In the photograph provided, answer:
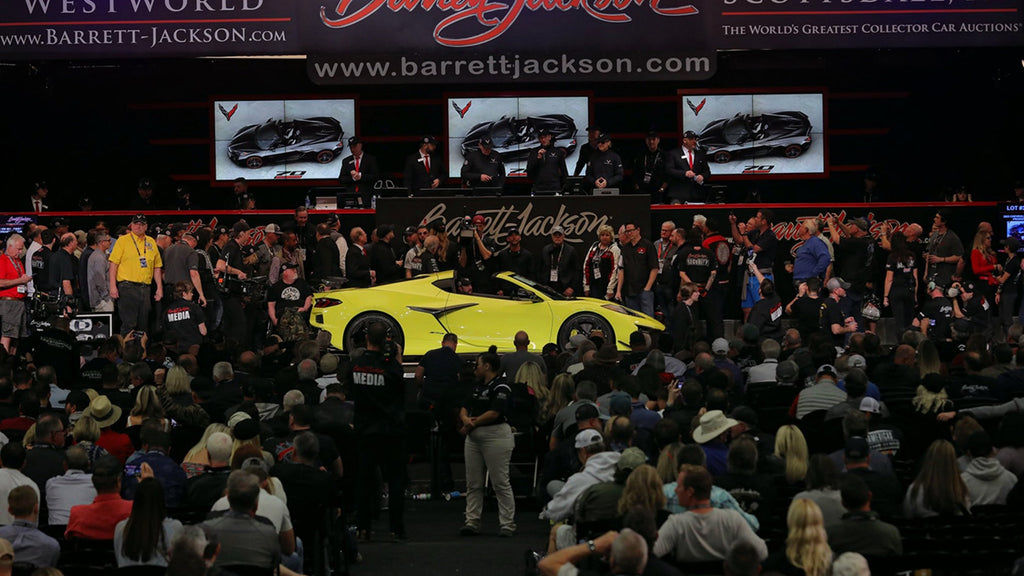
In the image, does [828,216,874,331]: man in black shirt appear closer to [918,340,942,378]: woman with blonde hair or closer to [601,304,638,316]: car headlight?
[601,304,638,316]: car headlight

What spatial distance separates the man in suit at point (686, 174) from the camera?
75.5 ft

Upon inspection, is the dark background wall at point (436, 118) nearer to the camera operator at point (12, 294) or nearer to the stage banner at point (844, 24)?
the stage banner at point (844, 24)

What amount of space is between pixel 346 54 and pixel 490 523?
13.2 meters

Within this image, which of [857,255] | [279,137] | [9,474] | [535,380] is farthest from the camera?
[279,137]

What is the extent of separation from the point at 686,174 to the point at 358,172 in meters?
5.73

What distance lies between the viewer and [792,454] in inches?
384

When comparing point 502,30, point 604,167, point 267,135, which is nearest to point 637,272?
point 604,167

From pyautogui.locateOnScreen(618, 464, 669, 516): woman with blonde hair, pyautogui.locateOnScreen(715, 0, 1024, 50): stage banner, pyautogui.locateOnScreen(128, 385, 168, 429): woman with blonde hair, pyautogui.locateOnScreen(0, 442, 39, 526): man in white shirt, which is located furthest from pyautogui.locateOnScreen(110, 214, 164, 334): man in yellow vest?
pyautogui.locateOnScreen(618, 464, 669, 516): woman with blonde hair

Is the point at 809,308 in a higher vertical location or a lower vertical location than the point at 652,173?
lower

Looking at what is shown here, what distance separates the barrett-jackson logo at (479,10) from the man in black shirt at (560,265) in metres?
5.22

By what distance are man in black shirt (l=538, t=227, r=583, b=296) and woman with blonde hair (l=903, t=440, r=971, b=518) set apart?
11303mm

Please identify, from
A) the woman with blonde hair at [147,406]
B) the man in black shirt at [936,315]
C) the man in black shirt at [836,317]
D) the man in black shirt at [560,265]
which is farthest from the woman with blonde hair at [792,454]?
the man in black shirt at [560,265]

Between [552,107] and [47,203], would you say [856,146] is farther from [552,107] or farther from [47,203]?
[47,203]

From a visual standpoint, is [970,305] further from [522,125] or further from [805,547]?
[805,547]
